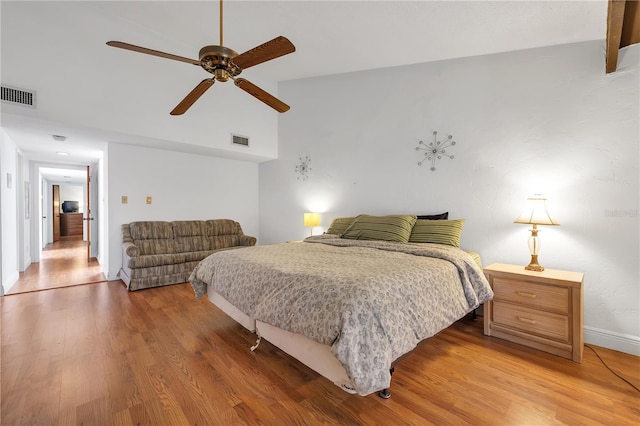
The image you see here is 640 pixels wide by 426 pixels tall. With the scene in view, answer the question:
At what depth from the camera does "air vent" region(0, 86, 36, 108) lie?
2.76 metres

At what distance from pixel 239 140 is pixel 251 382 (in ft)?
12.6

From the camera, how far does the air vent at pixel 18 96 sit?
2760 mm

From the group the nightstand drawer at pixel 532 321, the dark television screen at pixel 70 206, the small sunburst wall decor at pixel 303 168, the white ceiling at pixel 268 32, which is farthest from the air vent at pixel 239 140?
the dark television screen at pixel 70 206

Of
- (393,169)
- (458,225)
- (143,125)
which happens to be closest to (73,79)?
(143,125)

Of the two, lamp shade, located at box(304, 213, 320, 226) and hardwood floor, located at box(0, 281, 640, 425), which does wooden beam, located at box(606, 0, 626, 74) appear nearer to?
hardwood floor, located at box(0, 281, 640, 425)

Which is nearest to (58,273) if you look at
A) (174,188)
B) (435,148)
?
(174,188)

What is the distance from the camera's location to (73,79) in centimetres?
314

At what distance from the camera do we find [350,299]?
1.41 meters

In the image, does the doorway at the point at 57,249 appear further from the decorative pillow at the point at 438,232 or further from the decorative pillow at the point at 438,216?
the decorative pillow at the point at 438,216

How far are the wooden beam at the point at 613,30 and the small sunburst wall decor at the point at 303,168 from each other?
139 inches

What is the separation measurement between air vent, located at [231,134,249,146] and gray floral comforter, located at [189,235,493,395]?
8.60ft

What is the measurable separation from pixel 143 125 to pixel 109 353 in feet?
9.26

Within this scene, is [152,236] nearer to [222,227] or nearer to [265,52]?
[222,227]

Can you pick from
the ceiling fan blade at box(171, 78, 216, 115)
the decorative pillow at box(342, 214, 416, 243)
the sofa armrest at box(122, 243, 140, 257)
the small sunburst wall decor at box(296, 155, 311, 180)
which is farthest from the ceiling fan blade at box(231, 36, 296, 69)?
the sofa armrest at box(122, 243, 140, 257)
